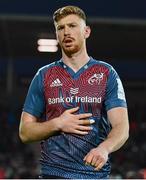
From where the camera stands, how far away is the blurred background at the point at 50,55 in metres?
6.96

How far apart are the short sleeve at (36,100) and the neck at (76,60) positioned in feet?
0.48

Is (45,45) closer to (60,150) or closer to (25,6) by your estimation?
(25,6)

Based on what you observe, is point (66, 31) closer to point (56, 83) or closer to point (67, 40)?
point (67, 40)

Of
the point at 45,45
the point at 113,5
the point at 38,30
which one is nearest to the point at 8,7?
the point at 113,5

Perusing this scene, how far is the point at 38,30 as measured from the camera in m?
9.31

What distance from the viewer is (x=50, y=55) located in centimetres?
1088

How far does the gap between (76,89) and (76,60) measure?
0.48 feet

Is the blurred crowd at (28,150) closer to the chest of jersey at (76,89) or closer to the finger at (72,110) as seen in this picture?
the chest of jersey at (76,89)

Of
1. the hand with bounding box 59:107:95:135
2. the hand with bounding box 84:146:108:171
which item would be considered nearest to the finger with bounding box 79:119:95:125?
the hand with bounding box 59:107:95:135

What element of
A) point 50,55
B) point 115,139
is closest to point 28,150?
point 50,55

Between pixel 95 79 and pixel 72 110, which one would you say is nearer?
pixel 72 110

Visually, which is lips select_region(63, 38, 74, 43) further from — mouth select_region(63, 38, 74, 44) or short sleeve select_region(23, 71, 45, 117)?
short sleeve select_region(23, 71, 45, 117)

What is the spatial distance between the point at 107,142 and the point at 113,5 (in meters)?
4.75

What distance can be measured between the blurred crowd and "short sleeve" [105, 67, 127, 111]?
5724 millimetres
